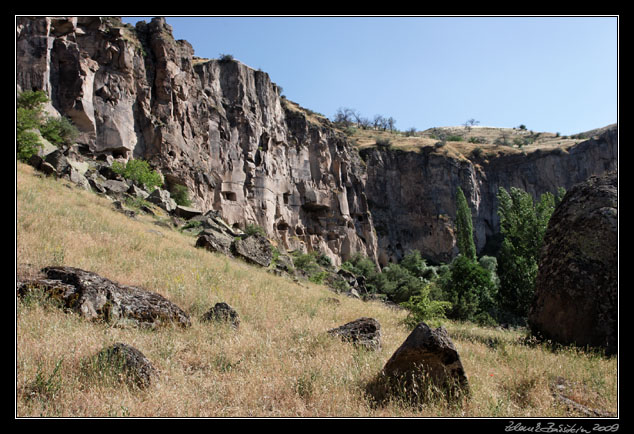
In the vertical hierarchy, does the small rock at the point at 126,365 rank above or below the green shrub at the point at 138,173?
below

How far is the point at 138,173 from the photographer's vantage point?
1072 inches

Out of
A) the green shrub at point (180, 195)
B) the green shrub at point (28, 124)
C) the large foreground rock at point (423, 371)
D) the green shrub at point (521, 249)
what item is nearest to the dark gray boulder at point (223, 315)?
the large foreground rock at point (423, 371)

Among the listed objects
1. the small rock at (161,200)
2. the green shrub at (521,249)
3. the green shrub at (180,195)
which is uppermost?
the green shrub at (180,195)

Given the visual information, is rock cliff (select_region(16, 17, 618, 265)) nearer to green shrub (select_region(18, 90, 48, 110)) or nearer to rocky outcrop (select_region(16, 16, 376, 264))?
rocky outcrop (select_region(16, 16, 376, 264))

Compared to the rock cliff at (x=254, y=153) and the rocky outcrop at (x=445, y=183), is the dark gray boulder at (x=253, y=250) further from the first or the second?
the rocky outcrop at (x=445, y=183)

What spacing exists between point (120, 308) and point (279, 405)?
3.03 metres

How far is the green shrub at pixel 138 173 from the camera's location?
87.6 feet

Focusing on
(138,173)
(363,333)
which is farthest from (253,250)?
(138,173)

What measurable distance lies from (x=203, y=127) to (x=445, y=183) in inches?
1502

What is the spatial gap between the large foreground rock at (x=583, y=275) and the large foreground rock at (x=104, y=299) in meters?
6.45

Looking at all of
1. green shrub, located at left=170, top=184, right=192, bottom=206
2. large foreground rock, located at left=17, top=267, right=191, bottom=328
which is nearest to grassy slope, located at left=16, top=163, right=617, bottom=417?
large foreground rock, located at left=17, top=267, right=191, bottom=328

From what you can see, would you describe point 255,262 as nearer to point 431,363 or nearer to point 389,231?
point 431,363

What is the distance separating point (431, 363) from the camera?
3.45 metres

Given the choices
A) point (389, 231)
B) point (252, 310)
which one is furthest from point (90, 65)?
point (389, 231)
